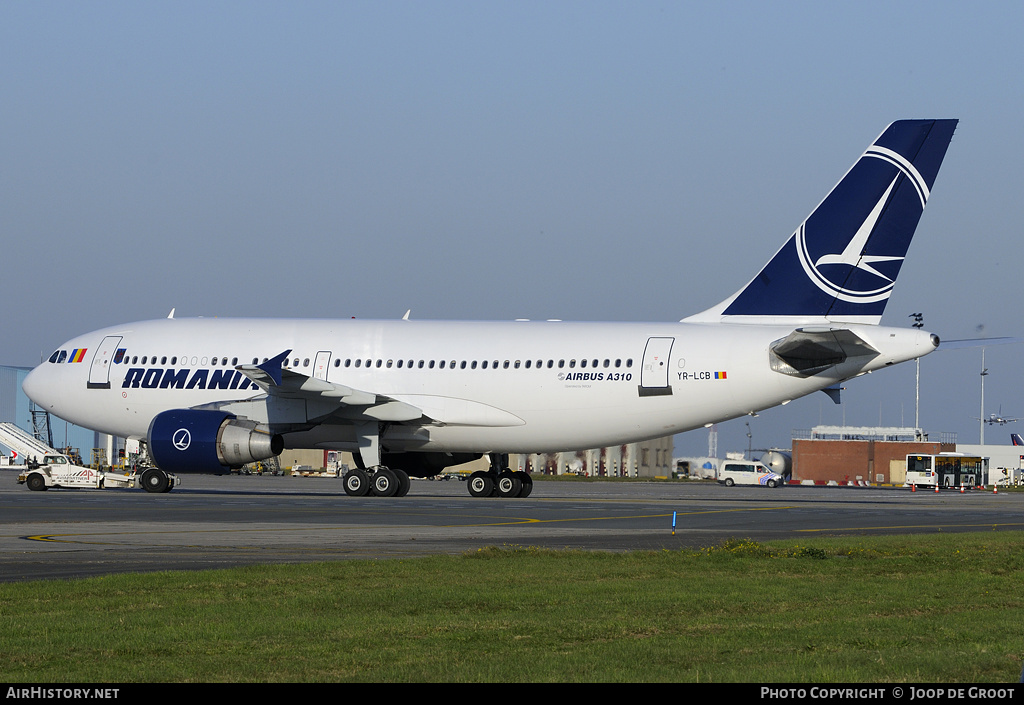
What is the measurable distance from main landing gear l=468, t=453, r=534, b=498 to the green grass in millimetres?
25650

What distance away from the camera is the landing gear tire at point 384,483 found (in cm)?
4028

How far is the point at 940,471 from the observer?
92812mm

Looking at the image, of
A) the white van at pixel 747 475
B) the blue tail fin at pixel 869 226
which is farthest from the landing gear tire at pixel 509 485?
the white van at pixel 747 475

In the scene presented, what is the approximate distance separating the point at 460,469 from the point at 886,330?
8145 cm

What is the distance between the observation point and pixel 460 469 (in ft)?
379

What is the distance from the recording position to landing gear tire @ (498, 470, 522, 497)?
43750 mm

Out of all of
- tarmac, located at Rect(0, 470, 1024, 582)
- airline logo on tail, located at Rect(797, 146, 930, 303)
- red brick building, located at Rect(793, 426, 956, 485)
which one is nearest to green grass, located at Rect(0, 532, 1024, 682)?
tarmac, located at Rect(0, 470, 1024, 582)

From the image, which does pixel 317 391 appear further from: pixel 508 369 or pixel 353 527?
pixel 353 527

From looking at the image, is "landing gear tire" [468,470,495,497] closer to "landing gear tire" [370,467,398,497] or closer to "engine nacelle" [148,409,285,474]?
"landing gear tire" [370,467,398,497]

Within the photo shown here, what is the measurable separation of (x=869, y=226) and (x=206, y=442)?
19.9m

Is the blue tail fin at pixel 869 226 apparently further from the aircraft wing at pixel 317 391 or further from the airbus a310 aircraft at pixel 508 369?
the aircraft wing at pixel 317 391

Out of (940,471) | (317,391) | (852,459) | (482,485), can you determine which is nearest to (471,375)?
(317,391)

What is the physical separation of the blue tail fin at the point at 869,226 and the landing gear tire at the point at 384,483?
13.0 metres

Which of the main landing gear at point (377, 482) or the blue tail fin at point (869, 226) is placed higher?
the blue tail fin at point (869, 226)
